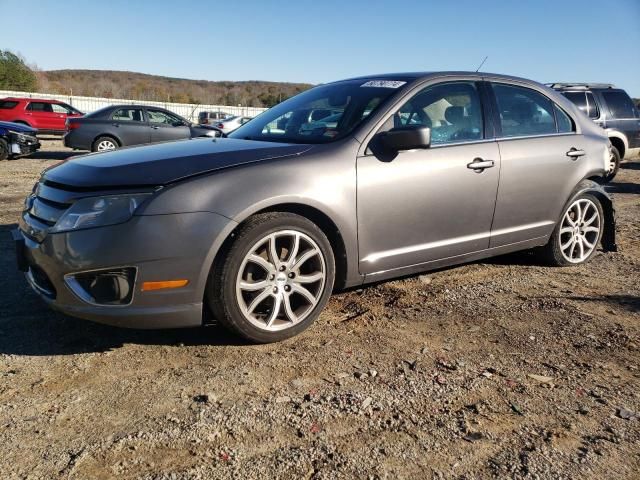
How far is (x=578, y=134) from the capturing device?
4844mm

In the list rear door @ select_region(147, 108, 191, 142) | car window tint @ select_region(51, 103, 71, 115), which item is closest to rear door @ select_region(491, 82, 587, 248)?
rear door @ select_region(147, 108, 191, 142)

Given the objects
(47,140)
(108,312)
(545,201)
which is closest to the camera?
(108,312)

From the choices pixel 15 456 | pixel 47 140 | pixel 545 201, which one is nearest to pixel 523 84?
pixel 545 201

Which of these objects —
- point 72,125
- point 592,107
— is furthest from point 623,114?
point 72,125

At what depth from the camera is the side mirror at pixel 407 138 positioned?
11.5 feet

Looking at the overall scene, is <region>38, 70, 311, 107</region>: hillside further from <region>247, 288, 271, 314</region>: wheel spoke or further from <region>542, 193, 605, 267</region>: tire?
<region>247, 288, 271, 314</region>: wheel spoke

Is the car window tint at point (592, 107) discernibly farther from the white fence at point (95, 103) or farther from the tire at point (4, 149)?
the white fence at point (95, 103)

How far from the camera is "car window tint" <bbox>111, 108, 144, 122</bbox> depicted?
14.3 m

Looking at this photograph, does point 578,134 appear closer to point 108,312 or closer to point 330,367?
point 330,367

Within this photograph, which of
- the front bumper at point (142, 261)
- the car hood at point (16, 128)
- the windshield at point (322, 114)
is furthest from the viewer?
the car hood at point (16, 128)

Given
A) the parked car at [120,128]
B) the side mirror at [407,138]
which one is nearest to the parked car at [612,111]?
the side mirror at [407,138]

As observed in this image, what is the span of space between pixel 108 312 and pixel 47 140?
23.4m

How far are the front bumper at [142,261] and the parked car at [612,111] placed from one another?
30.9 ft

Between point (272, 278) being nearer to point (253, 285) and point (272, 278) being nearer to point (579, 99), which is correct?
point (253, 285)
